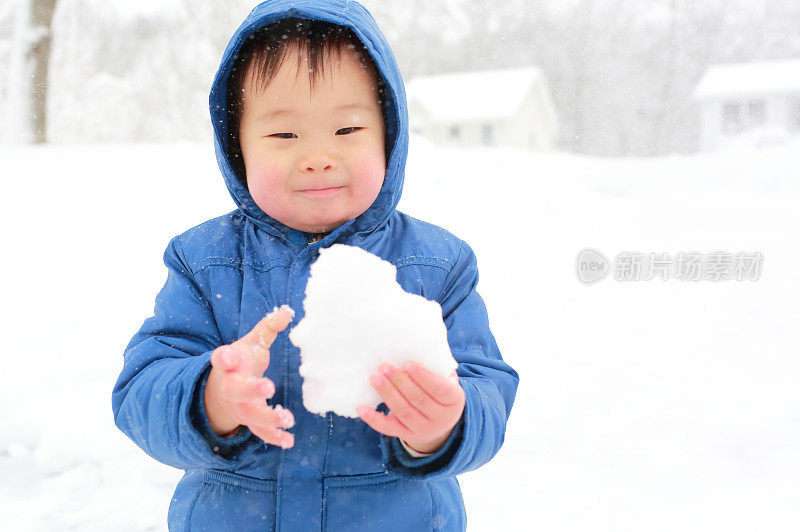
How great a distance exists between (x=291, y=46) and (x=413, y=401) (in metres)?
0.67

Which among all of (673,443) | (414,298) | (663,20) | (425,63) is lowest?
(673,443)

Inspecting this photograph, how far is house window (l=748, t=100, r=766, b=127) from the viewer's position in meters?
15.2

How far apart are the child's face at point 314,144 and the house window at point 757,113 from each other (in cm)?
1648

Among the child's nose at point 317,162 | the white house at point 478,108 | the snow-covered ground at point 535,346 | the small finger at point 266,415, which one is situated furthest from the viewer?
the white house at point 478,108

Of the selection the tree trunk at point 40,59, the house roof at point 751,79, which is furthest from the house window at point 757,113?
the tree trunk at point 40,59

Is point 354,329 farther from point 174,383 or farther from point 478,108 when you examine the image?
point 478,108

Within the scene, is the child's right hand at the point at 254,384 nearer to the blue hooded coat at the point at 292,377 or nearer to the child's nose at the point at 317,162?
the blue hooded coat at the point at 292,377

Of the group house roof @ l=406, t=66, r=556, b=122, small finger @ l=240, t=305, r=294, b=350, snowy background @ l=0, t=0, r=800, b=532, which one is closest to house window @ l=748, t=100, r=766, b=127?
house roof @ l=406, t=66, r=556, b=122

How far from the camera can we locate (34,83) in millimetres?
9359

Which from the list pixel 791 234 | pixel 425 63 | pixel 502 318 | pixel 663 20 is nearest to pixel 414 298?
pixel 502 318

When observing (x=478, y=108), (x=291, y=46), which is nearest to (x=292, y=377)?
(x=291, y=46)

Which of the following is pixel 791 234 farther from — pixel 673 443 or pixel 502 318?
pixel 673 443

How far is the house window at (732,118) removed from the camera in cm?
1487

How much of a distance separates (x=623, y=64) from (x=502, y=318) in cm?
1701
